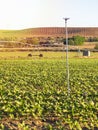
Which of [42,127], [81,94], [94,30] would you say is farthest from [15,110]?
[94,30]

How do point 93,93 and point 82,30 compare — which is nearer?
point 93,93

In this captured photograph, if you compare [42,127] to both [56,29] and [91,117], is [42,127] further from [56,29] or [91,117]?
[56,29]

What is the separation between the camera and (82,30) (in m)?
105

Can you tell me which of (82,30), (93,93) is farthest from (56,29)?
(93,93)

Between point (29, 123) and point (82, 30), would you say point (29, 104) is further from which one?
point (82, 30)

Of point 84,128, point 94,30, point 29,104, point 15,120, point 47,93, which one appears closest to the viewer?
point 84,128

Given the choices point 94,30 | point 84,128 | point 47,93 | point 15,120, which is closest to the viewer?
point 84,128

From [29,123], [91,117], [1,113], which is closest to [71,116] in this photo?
[91,117]

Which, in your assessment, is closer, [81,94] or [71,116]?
[71,116]

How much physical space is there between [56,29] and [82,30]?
8475 mm

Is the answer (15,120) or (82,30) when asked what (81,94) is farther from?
(82,30)

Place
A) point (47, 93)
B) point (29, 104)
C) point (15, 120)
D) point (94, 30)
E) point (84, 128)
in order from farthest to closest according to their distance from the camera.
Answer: point (94, 30), point (47, 93), point (29, 104), point (15, 120), point (84, 128)

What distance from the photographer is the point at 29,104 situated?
8.82 meters

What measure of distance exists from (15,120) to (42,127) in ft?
2.68
